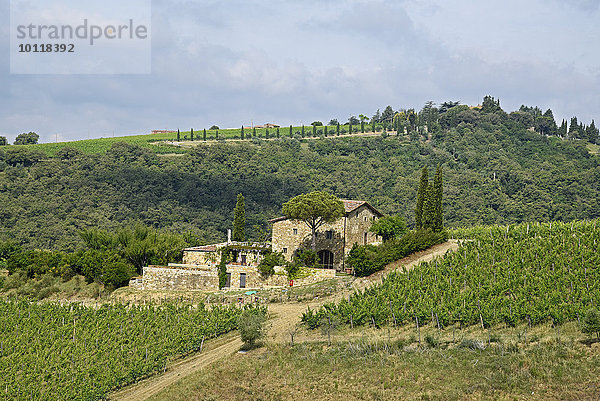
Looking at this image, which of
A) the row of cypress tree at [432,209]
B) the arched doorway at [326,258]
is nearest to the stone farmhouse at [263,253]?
the arched doorway at [326,258]

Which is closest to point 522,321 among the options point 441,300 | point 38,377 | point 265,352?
point 441,300

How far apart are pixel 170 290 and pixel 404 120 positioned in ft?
319

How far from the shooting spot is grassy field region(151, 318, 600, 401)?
20.2 m

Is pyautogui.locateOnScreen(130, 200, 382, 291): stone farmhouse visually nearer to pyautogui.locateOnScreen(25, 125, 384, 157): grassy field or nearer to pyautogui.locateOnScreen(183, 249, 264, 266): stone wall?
pyautogui.locateOnScreen(183, 249, 264, 266): stone wall

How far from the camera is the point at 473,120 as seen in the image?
120m

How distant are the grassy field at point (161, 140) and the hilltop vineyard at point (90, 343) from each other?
69.2m

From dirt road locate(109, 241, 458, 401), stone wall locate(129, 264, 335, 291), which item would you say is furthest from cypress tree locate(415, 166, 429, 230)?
stone wall locate(129, 264, 335, 291)

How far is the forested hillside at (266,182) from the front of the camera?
7194cm

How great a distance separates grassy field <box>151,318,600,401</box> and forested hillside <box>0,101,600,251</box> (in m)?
42.7

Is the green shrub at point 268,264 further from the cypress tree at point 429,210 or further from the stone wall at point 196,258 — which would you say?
the cypress tree at point 429,210

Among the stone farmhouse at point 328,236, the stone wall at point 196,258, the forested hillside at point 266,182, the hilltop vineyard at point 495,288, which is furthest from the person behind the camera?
the forested hillside at point 266,182

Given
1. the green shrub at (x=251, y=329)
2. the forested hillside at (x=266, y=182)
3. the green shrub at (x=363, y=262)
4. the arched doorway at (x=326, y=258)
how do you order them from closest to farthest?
the green shrub at (x=251, y=329) → the green shrub at (x=363, y=262) → the arched doorway at (x=326, y=258) → the forested hillside at (x=266, y=182)

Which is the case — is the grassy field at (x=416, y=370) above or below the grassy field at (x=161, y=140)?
below

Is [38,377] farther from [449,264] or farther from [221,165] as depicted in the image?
[221,165]
